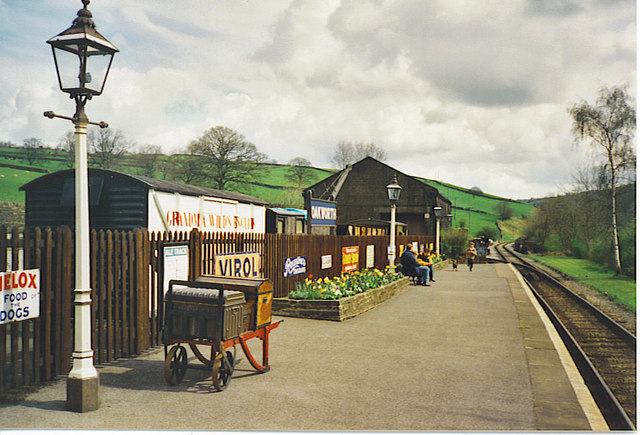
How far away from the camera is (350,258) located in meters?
Answer: 19.2

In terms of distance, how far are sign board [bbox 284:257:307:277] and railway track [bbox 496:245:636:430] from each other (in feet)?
22.9

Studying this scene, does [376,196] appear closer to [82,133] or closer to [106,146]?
[106,146]

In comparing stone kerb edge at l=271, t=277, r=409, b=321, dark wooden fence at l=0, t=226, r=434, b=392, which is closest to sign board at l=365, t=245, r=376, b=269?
stone kerb edge at l=271, t=277, r=409, b=321

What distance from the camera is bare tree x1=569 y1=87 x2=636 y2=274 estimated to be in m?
30.2

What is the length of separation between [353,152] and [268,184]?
11.9 m

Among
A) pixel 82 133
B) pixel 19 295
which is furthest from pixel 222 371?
pixel 82 133

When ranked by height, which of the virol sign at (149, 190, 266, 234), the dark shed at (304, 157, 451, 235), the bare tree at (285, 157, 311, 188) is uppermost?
the bare tree at (285, 157, 311, 188)

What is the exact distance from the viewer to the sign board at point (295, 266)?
1384 cm

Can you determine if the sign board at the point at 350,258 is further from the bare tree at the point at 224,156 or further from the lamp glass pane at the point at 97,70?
the bare tree at the point at 224,156

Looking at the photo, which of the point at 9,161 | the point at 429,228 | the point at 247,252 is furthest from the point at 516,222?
the point at 247,252

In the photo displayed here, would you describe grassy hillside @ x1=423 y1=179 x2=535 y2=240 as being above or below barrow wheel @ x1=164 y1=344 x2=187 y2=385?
above

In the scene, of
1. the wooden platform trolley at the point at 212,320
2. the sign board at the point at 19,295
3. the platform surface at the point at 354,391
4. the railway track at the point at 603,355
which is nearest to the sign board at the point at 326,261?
the platform surface at the point at 354,391

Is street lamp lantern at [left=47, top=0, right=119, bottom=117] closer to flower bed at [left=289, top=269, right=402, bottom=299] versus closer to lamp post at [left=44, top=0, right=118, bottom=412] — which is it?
lamp post at [left=44, top=0, right=118, bottom=412]

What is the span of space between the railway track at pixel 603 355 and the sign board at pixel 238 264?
22.1 ft
